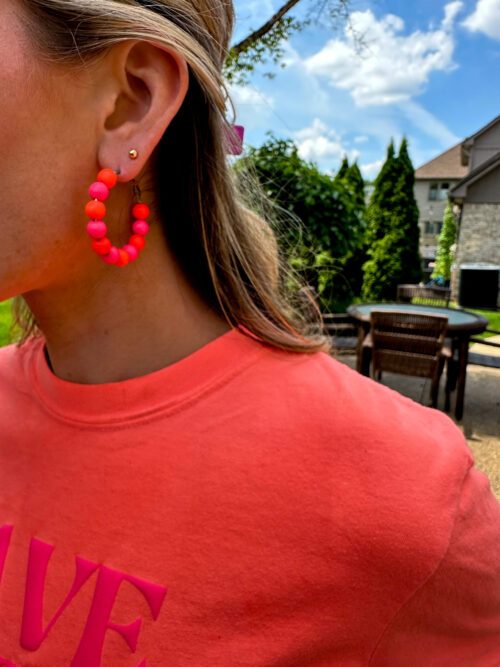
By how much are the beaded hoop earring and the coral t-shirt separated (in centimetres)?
18

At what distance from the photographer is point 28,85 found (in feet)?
2.17

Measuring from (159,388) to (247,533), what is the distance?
0.80 ft

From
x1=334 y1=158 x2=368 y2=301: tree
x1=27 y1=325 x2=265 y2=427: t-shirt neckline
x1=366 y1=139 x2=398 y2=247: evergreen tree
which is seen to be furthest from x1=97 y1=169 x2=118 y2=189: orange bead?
x1=366 y1=139 x2=398 y2=247: evergreen tree

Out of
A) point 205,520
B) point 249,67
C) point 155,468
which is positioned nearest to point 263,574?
point 205,520

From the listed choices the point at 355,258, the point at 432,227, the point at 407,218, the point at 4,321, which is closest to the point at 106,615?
the point at 4,321

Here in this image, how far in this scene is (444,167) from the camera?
40.8 m

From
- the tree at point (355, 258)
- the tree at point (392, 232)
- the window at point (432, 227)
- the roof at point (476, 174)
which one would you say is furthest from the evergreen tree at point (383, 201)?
the window at point (432, 227)

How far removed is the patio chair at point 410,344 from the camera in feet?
17.3

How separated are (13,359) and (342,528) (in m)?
0.72

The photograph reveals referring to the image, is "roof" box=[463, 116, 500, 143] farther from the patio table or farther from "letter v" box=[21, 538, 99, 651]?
Result: "letter v" box=[21, 538, 99, 651]

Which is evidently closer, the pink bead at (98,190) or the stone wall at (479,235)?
the pink bead at (98,190)

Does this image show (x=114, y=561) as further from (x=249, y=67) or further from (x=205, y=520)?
(x=249, y=67)

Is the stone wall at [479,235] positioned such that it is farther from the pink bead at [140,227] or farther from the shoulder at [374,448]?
the pink bead at [140,227]

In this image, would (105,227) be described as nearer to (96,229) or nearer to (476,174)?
(96,229)
